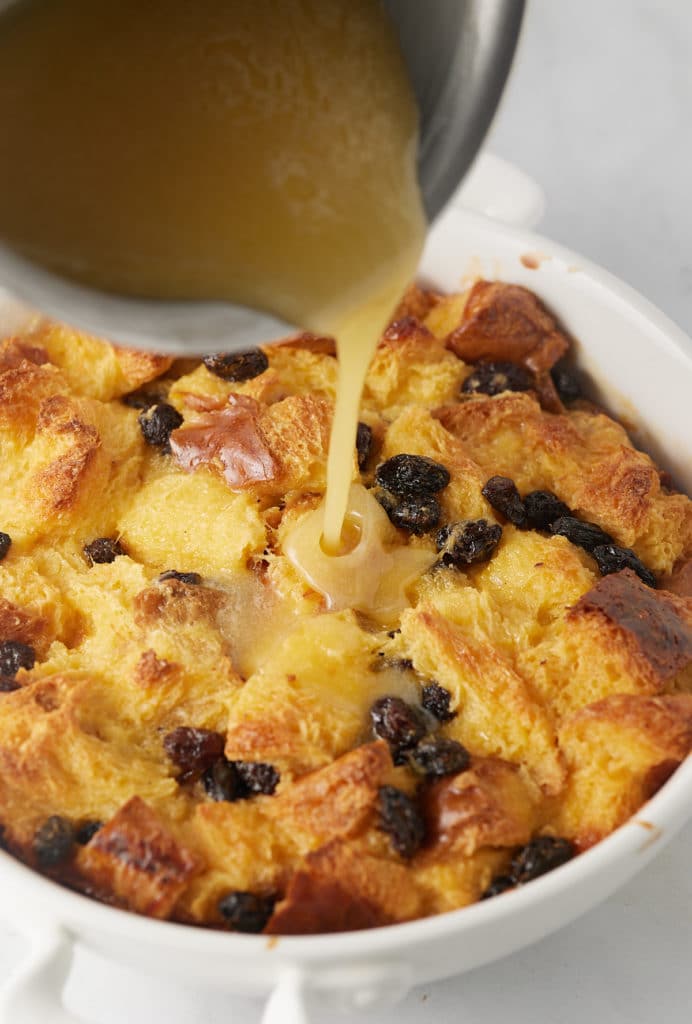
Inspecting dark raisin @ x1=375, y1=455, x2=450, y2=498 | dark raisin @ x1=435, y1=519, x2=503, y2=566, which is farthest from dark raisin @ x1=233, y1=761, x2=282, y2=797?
dark raisin @ x1=375, y1=455, x2=450, y2=498

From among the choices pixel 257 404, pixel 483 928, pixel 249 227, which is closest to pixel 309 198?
pixel 249 227

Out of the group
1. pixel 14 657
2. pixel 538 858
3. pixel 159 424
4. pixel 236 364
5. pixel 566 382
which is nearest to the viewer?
pixel 538 858

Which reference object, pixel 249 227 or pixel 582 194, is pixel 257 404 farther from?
pixel 582 194

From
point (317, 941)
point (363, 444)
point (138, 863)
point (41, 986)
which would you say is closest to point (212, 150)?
point (363, 444)

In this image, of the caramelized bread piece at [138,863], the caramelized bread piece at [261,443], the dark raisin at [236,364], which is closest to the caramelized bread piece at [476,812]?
the caramelized bread piece at [138,863]

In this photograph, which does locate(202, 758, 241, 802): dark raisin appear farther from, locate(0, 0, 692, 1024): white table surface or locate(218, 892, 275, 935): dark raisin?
locate(0, 0, 692, 1024): white table surface

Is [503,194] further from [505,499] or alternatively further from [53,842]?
[53,842]
